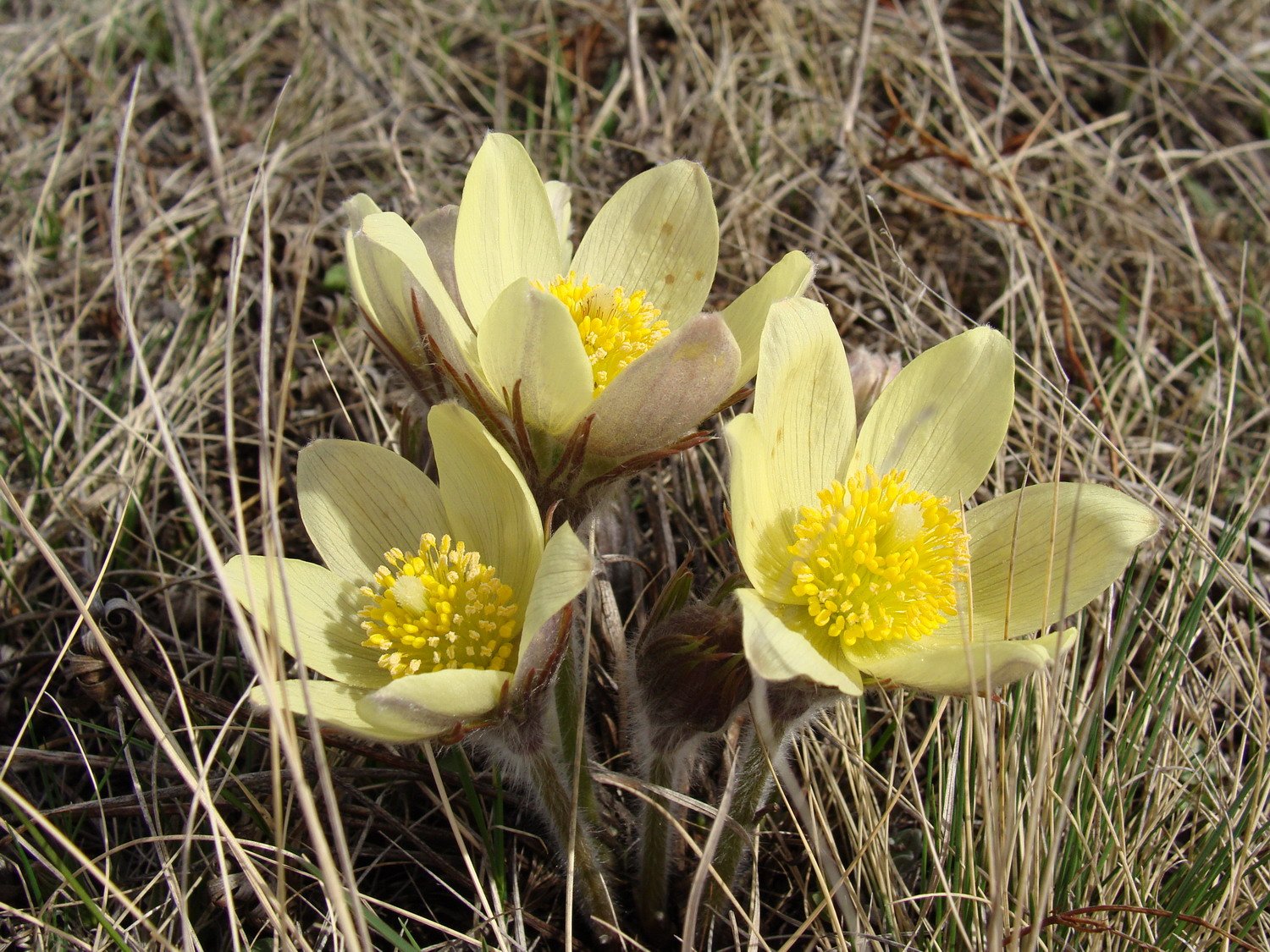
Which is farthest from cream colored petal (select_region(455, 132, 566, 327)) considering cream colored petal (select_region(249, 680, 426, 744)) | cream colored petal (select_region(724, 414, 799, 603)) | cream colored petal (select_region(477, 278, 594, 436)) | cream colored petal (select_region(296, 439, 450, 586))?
cream colored petal (select_region(249, 680, 426, 744))

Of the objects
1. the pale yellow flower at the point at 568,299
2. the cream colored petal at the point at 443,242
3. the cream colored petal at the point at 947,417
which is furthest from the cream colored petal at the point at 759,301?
the cream colored petal at the point at 443,242

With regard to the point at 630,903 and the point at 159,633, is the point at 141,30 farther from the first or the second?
the point at 630,903

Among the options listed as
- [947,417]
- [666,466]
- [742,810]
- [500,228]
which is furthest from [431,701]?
[666,466]

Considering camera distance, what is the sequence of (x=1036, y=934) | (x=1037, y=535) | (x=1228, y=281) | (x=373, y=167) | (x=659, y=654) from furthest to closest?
(x=373, y=167), (x=1228, y=281), (x=1037, y=535), (x=659, y=654), (x=1036, y=934)

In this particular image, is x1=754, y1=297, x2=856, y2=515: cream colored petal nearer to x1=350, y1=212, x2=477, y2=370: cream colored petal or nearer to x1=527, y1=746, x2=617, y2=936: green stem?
x1=350, y1=212, x2=477, y2=370: cream colored petal

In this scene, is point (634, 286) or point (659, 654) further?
point (634, 286)

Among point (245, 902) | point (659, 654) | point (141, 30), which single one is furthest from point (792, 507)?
point (141, 30)

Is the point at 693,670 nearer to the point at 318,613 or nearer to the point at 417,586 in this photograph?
the point at 417,586
